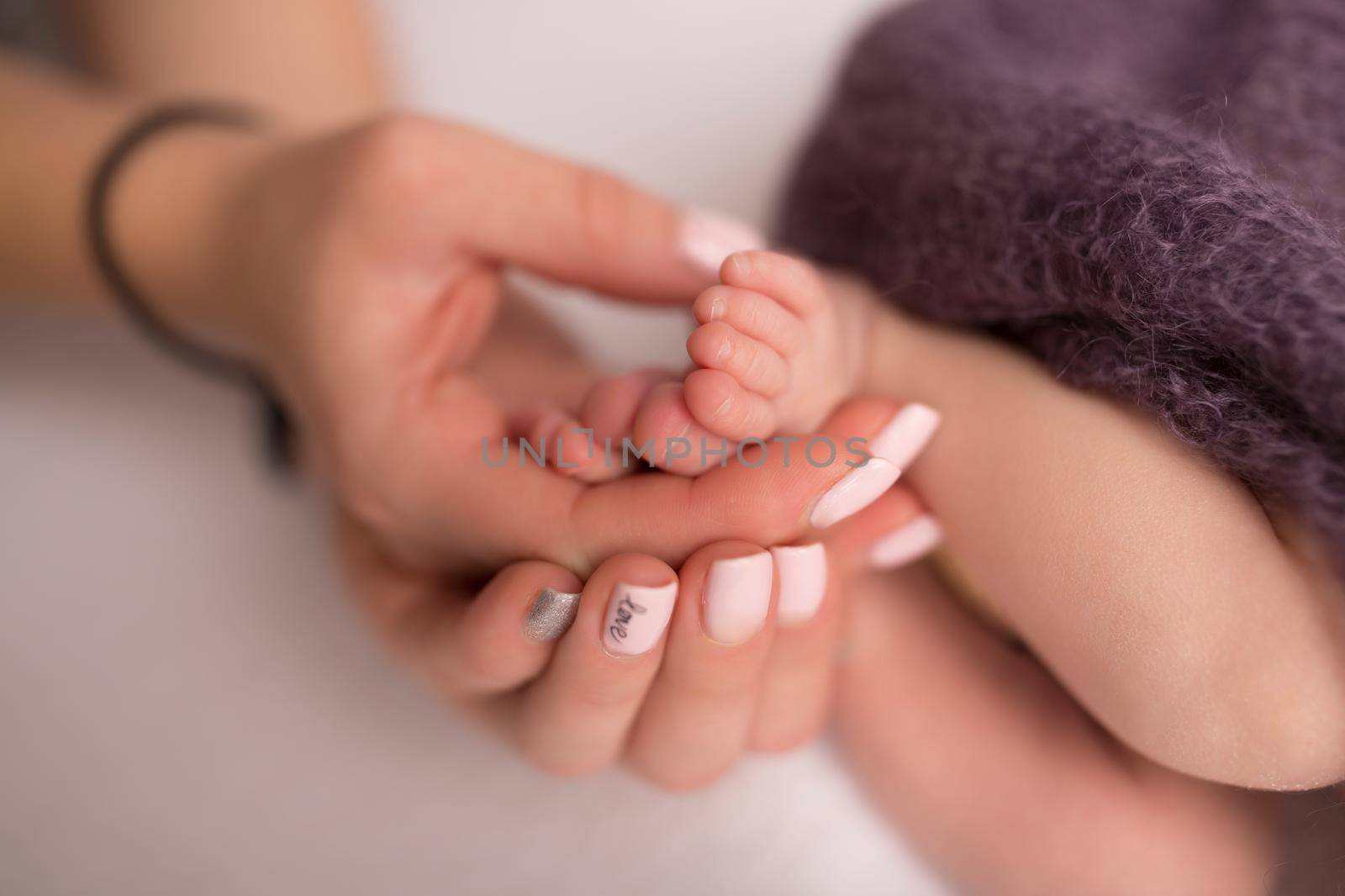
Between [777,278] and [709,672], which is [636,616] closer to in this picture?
[709,672]

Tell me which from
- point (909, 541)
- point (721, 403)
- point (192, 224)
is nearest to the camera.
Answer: point (721, 403)

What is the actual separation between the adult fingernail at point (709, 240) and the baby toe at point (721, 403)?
0.14 metres

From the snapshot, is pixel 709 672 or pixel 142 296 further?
pixel 142 296

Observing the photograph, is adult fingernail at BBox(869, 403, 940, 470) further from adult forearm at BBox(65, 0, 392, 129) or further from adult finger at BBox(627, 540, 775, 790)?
adult forearm at BBox(65, 0, 392, 129)

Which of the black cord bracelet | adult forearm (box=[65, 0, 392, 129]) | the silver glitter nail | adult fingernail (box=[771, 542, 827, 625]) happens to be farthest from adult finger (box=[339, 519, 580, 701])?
adult forearm (box=[65, 0, 392, 129])

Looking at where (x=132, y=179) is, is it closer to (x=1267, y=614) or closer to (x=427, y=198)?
(x=427, y=198)

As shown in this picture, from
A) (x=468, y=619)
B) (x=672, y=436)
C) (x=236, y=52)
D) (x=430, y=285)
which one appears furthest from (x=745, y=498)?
(x=236, y=52)

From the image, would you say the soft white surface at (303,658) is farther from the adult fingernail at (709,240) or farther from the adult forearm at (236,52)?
the adult fingernail at (709,240)

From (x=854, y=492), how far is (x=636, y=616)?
4.6 inches

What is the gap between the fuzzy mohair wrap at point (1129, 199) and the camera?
37 centimetres

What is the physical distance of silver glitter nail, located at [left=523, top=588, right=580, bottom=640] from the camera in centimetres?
45

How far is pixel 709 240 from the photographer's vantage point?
551mm

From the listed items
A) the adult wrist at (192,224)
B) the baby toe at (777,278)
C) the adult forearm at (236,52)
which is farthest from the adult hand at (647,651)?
the adult forearm at (236,52)

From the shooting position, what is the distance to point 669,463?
444 mm
